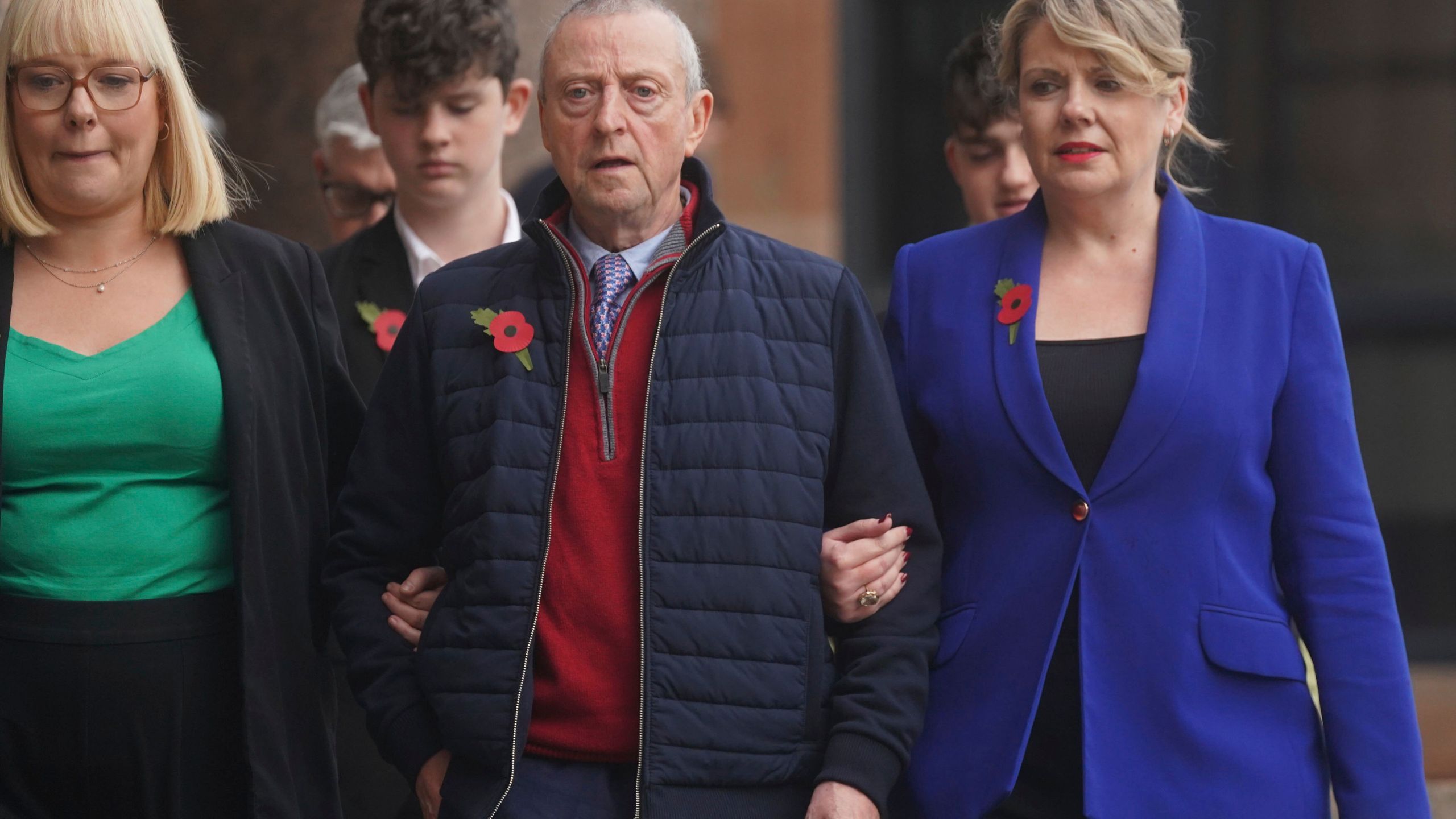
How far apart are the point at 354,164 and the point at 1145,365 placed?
8.40ft

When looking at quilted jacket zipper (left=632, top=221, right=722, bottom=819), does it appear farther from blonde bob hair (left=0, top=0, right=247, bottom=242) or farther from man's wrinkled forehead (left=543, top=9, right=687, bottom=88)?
blonde bob hair (left=0, top=0, right=247, bottom=242)

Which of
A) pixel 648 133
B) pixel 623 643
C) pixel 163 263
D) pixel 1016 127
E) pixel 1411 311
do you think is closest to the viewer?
pixel 623 643

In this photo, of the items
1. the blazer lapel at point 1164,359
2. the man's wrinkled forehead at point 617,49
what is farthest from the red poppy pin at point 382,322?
the blazer lapel at point 1164,359

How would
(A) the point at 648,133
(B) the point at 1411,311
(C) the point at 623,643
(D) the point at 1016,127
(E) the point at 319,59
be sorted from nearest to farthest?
(C) the point at 623,643, (A) the point at 648,133, (D) the point at 1016,127, (E) the point at 319,59, (B) the point at 1411,311

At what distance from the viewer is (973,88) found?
3.91 meters

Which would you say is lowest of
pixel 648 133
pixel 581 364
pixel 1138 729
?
pixel 1138 729

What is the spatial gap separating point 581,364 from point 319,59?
2.98 metres

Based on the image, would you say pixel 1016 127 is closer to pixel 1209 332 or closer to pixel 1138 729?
Result: pixel 1209 332

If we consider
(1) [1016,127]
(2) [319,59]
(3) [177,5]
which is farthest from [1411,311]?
(3) [177,5]

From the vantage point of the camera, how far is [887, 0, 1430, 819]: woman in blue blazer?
9.12ft

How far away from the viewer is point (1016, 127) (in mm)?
3904

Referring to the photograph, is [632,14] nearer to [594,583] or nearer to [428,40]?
[594,583]

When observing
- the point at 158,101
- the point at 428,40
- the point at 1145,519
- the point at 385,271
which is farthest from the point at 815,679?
the point at 428,40

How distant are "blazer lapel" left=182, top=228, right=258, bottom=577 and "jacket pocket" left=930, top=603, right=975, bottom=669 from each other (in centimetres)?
116
